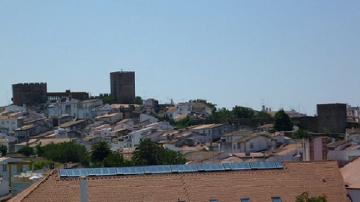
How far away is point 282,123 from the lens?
283ft

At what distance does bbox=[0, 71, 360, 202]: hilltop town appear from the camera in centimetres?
2423

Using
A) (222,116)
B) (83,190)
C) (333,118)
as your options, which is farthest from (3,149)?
(83,190)

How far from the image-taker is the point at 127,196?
23375 mm

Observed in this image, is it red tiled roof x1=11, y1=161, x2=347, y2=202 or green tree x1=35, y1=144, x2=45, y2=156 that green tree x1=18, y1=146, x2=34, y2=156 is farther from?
red tiled roof x1=11, y1=161, x2=347, y2=202

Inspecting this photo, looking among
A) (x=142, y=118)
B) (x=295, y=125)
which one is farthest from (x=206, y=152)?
(x=142, y=118)

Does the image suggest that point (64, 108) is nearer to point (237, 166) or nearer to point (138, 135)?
point (138, 135)

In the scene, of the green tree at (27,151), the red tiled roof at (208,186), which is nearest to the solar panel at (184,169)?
the red tiled roof at (208,186)

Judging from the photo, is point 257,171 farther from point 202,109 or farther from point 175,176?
point 202,109

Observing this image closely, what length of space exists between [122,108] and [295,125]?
25.5 metres

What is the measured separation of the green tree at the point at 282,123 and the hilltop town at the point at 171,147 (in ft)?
0.36

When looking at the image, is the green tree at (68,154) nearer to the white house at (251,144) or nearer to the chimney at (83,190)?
the white house at (251,144)

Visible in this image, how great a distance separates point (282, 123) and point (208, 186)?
62659mm

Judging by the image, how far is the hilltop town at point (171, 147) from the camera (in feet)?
79.5

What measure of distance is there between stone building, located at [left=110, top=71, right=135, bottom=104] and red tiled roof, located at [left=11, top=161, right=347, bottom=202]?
318ft
